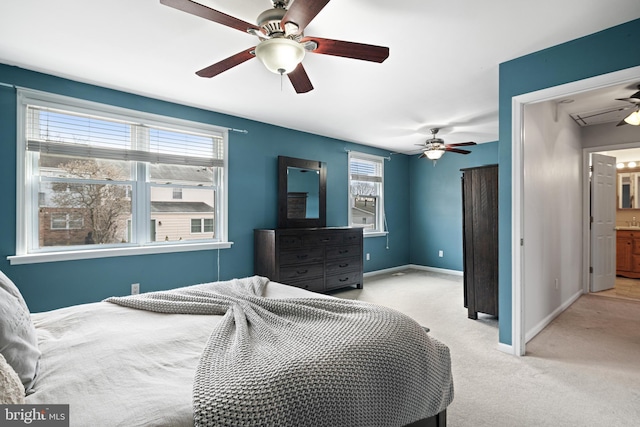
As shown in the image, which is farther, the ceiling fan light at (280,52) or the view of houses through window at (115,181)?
the view of houses through window at (115,181)

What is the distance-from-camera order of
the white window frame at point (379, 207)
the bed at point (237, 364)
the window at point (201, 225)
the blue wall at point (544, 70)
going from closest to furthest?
1. the bed at point (237, 364)
2. the blue wall at point (544, 70)
3. the window at point (201, 225)
4. the white window frame at point (379, 207)

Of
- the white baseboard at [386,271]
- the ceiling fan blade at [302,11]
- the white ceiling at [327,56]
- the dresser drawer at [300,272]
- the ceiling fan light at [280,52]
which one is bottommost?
the white baseboard at [386,271]

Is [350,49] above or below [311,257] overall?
above

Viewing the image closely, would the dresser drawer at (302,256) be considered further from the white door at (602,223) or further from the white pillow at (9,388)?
the white door at (602,223)

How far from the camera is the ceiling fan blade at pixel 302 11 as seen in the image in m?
1.51

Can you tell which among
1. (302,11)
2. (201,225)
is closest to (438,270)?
(201,225)

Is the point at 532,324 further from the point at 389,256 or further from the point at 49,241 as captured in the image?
the point at 49,241

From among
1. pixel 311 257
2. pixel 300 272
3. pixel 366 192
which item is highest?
pixel 366 192

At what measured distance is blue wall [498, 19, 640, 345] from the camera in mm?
2232

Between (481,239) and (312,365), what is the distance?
3.09m

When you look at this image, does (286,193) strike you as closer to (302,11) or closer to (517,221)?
(517,221)

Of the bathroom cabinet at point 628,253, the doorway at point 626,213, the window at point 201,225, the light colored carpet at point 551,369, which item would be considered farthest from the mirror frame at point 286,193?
the bathroom cabinet at point 628,253

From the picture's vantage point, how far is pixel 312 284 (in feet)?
14.7

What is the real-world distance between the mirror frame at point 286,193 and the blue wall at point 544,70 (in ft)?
9.22
